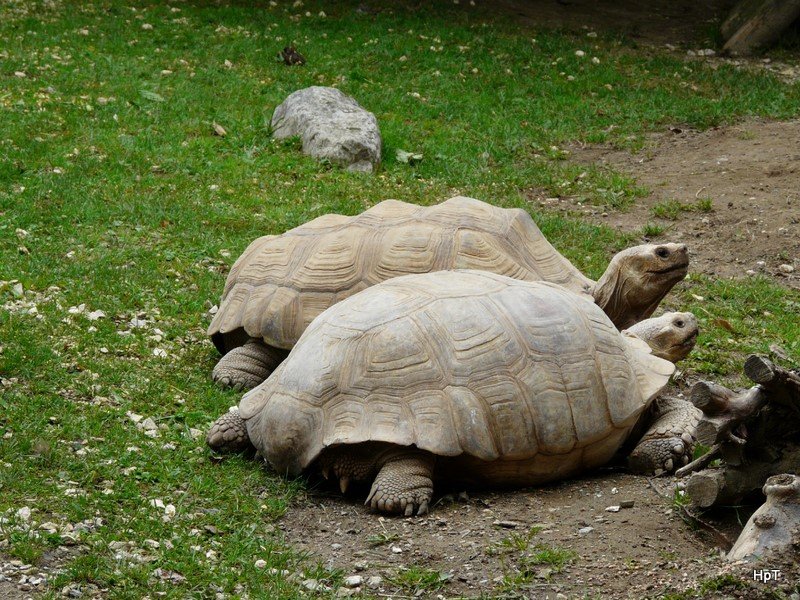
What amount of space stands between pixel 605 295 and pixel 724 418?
2383 mm

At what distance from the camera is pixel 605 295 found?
6.46 m

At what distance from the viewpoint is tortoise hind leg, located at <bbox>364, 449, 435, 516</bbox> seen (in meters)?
4.63

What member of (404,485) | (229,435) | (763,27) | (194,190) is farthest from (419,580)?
(763,27)

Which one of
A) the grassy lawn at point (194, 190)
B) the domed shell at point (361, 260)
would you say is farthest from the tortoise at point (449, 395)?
the domed shell at point (361, 260)

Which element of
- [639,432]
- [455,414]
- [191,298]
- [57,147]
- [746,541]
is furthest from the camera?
[57,147]

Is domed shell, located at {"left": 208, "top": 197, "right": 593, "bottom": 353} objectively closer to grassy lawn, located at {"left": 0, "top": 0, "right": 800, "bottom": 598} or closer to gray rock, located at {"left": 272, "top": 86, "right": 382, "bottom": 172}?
grassy lawn, located at {"left": 0, "top": 0, "right": 800, "bottom": 598}

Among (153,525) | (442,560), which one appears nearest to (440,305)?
(442,560)

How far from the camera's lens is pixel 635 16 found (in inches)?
637

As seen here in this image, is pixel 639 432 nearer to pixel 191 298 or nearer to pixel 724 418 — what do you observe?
pixel 724 418

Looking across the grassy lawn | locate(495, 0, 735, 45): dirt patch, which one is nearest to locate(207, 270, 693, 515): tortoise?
the grassy lawn

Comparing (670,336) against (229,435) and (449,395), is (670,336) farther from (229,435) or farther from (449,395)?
(229,435)

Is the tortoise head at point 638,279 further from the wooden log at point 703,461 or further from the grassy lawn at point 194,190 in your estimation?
the wooden log at point 703,461

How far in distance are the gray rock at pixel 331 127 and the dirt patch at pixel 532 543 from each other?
571 cm

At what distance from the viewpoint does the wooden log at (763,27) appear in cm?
1409
